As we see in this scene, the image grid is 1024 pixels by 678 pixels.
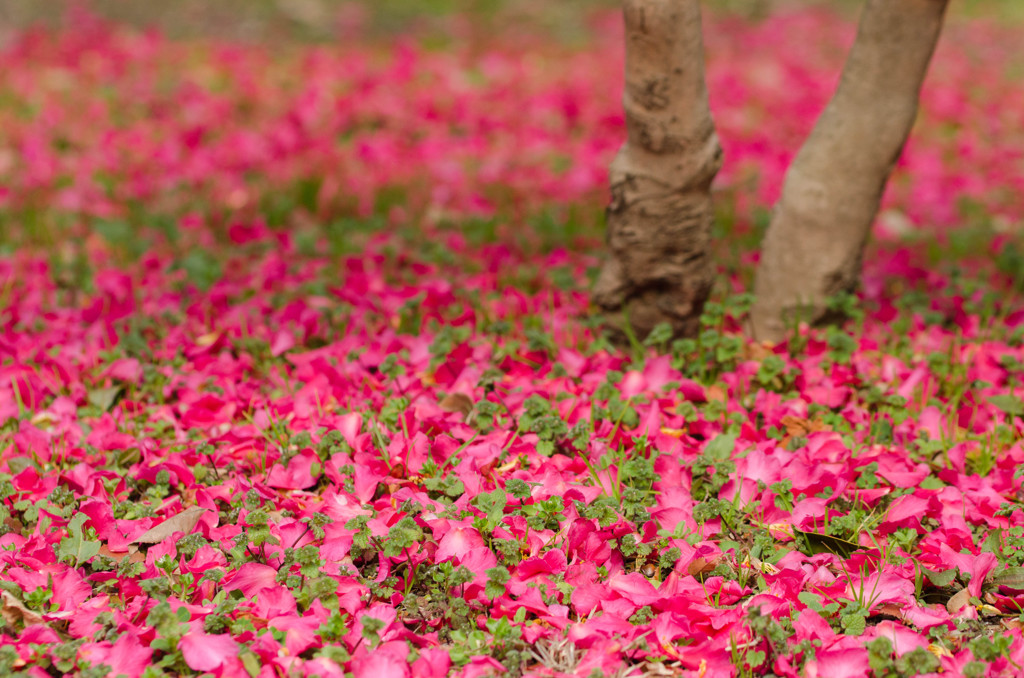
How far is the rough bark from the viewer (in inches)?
90.2

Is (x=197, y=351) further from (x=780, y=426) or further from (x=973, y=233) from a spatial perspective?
(x=973, y=233)

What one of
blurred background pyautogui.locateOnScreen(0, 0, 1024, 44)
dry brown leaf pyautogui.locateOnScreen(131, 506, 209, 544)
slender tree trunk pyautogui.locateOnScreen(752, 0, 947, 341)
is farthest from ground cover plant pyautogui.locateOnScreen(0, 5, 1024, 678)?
blurred background pyautogui.locateOnScreen(0, 0, 1024, 44)

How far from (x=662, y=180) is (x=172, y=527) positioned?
159 cm

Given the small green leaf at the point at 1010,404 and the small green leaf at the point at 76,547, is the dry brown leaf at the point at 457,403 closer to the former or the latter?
the small green leaf at the point at 76,547

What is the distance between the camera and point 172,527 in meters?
1.85

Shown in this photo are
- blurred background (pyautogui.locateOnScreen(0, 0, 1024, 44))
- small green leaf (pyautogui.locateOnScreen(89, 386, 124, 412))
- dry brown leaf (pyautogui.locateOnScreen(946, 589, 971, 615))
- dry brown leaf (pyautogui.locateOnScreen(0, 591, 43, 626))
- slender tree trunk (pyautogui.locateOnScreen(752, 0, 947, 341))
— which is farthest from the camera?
blurred background (pyautogui.locateOnScreen(0, 0, 1024, 44))

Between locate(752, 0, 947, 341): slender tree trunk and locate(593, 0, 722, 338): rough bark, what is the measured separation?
29cm

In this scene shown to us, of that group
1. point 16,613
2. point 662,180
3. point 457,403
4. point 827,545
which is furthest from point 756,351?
point 16,613

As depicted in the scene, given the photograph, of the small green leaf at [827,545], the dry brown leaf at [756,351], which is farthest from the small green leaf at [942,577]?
the dry brown leaf at [756,351]

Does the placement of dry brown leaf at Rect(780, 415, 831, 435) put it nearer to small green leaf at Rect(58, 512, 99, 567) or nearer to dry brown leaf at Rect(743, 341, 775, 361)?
dry brown leaf at Rect(743, 341, 775, 361)

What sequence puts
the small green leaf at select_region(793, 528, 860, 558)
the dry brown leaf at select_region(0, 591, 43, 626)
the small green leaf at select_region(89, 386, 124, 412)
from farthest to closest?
1. the small green leaf at select_region(89, 386, 124, 412)
2. the small green leaf at select_region(793, 528, 860, 558)
3. the dry brown leaf at select_region(0, 591, 43, 626)

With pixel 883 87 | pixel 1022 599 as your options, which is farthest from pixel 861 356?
pixel 1022 599

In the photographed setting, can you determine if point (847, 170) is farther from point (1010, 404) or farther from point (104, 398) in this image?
point (104, 398)

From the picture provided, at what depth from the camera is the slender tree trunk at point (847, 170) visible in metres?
2.53
